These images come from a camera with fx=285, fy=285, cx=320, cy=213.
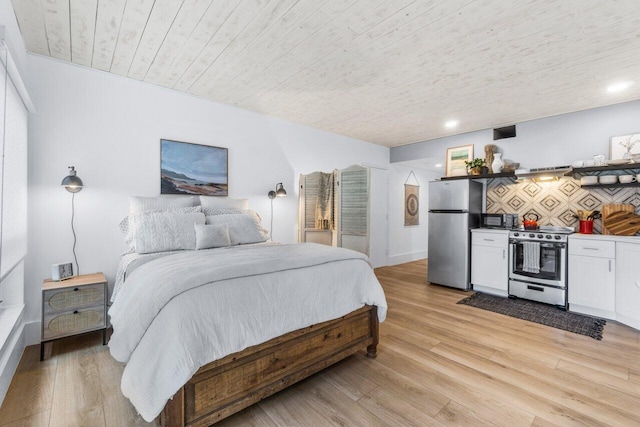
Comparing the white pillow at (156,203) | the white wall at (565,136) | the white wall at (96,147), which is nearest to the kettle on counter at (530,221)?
the white wall at (565,136)

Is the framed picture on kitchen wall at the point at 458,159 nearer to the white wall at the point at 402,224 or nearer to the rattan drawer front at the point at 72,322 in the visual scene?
the white wall at the point at 402,224

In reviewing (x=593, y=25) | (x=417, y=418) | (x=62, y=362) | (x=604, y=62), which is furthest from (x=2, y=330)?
(x=604, y=62)

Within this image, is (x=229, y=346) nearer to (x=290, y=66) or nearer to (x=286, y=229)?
(x=290, y=66)

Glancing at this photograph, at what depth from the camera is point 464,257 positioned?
4.34 meters

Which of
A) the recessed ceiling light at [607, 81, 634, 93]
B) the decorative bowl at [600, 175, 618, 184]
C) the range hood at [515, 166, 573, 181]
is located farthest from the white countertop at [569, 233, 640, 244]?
the recessed ceiling light at [607, 81, 634, 93]

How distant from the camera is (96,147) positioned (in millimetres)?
2893

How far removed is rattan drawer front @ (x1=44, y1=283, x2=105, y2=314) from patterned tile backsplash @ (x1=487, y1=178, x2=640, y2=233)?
17.6ft

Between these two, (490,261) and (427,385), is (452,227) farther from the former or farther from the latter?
(427,385)

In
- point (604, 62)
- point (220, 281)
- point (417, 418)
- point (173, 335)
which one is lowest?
point (417, 418)

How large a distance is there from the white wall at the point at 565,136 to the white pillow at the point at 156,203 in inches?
182

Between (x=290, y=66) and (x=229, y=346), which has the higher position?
(x=290, y=66)

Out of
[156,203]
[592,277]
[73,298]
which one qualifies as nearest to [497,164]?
[592,277]

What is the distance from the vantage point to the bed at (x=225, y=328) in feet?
4.55

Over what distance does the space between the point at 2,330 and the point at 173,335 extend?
1.57 m
